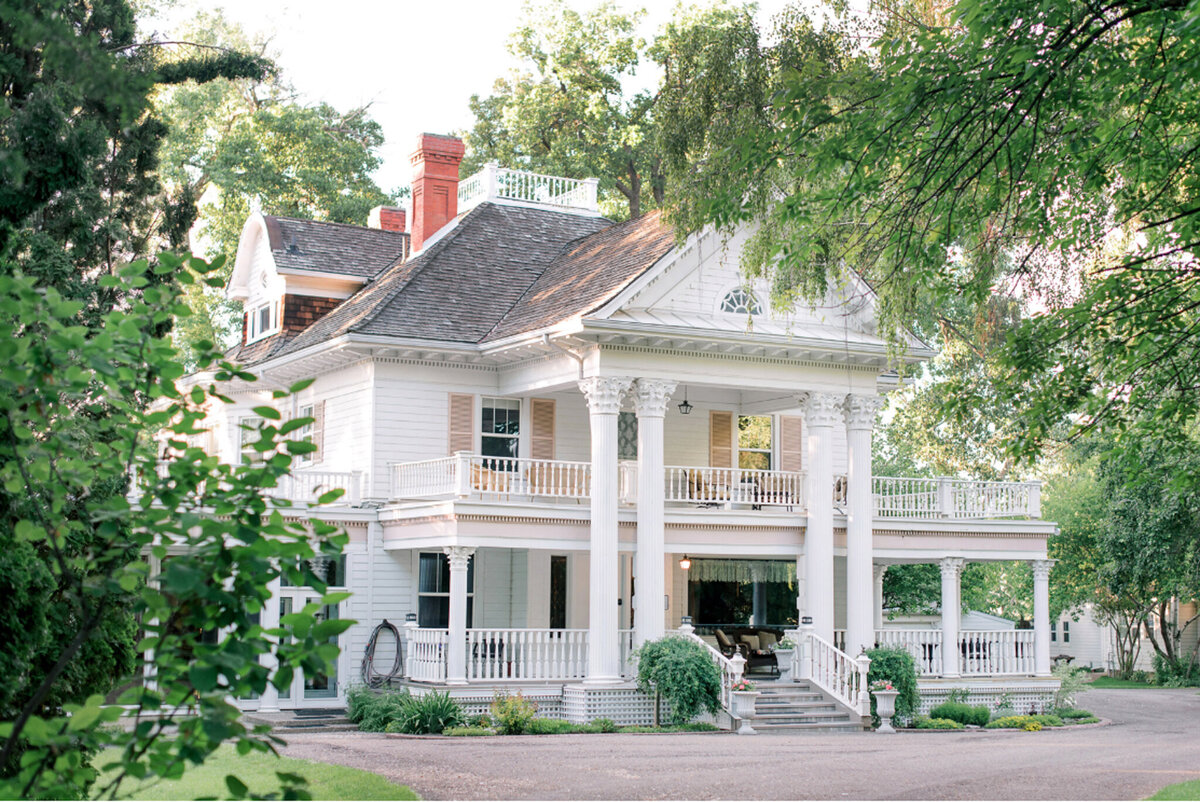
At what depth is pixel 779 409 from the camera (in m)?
28.1

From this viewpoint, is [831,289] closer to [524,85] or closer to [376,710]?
[376,710]

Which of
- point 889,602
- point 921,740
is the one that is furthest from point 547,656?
point 889,602

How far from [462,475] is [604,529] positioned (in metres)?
2.71

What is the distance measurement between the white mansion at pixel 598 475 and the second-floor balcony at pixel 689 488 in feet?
0.25

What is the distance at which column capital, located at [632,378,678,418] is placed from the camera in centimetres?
2420

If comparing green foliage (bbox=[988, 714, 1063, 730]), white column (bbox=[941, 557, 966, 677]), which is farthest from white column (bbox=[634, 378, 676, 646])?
Result: green foliage (bbox=[988, 714, 1063, 730])

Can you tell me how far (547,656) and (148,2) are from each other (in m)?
27.2

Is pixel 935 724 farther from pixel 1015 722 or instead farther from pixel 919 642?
pixel 919 642

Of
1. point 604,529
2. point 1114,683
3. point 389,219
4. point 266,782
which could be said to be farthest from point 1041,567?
point 1114,683

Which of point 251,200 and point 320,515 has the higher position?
point 251,200

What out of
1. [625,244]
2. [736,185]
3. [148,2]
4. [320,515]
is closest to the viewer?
[736,185]

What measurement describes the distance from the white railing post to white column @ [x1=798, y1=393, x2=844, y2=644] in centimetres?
681

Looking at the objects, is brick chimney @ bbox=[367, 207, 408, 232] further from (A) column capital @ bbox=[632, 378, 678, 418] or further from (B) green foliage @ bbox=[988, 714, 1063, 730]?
(B) green foliage @ bbox=[988, 714, 1063, 730]

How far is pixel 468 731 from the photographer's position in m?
21.2
